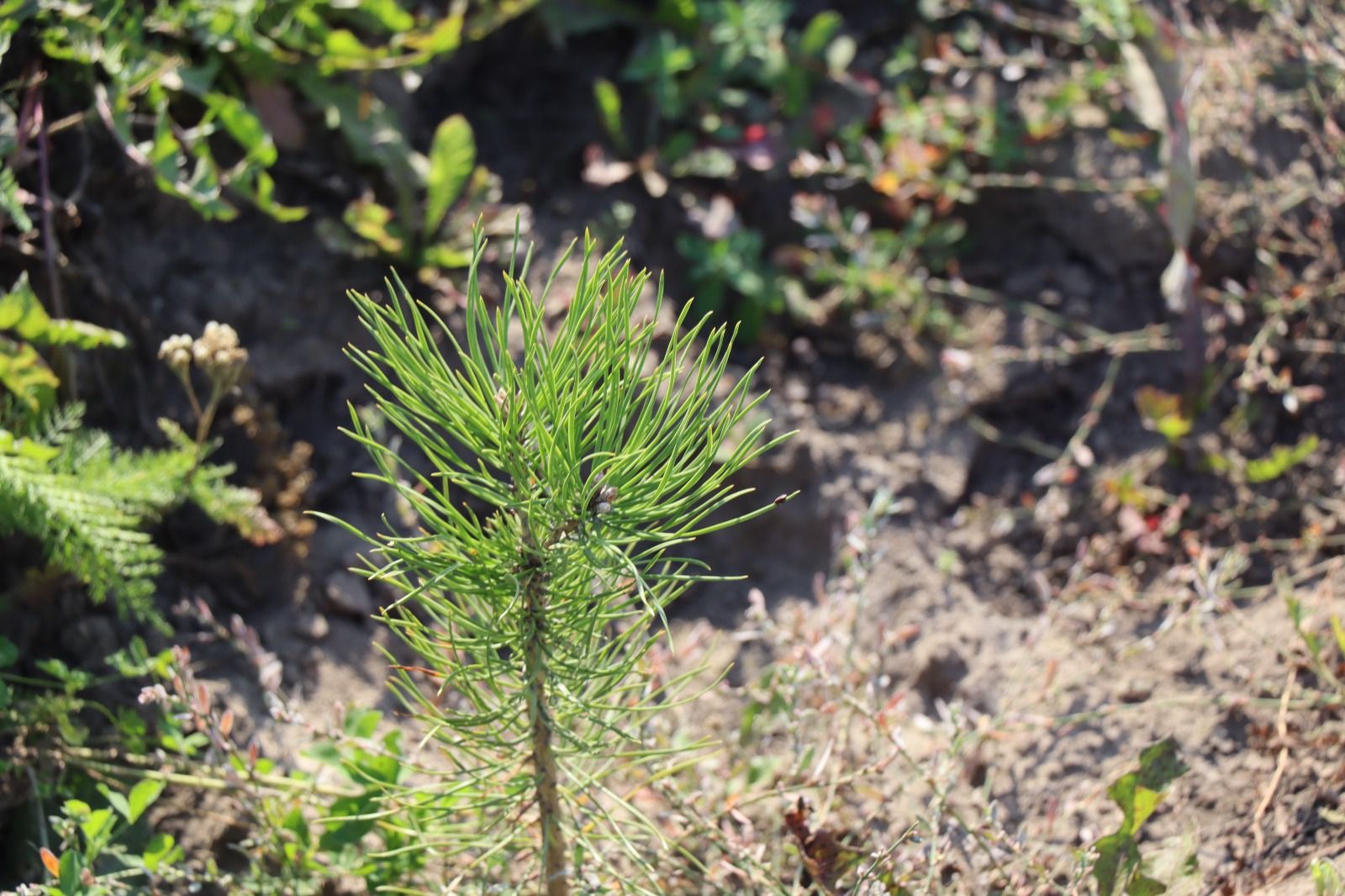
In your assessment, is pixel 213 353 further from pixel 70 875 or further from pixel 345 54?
pixel 345 54

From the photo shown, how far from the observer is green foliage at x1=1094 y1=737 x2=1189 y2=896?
1.69 meters

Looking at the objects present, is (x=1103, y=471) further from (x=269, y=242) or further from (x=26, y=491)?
(x=26, y=491)

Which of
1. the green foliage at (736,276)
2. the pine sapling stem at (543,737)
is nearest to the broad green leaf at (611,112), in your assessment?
the green foliage at (736,276)

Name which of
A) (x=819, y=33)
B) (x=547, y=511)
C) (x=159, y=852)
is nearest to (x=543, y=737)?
(x=547, y=511)

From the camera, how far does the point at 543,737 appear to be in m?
→ 1.51

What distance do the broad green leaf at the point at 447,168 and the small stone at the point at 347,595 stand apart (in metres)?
0.82

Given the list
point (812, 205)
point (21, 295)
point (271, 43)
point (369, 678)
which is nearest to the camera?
point (21, 295)

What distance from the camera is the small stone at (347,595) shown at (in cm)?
230

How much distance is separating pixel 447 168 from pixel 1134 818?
1936 millimetres

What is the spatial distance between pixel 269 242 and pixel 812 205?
1.31 m

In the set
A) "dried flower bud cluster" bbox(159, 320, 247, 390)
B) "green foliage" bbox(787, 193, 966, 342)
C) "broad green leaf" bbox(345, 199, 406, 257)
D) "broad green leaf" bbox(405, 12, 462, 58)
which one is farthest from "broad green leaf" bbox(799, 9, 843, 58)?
"dried flower bud cluster" bbox(159, 320, 247, 390)

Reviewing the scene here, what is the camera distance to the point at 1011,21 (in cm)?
298

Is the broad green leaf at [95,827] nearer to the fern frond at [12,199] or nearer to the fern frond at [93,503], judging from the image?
the fern frond at [93,503]

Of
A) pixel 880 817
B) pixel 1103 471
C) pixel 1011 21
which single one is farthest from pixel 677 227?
pixel 880 817
